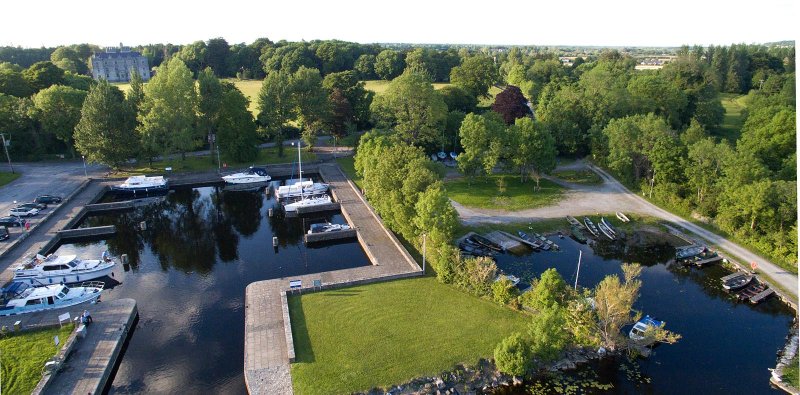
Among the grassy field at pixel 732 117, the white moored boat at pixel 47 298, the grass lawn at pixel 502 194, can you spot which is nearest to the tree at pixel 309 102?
the grass lawn at pixel 502 194

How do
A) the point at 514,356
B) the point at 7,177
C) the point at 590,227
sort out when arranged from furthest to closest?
the point at 7,177, the point at 590,227, the point at 514,356

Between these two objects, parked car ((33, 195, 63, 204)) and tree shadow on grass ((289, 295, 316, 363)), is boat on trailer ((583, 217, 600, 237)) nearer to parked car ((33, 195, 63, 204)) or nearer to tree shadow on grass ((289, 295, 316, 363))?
tree shadow on grass ((289, 295, 316, 363))

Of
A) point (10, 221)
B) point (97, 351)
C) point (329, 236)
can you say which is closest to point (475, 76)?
point (329, 236)

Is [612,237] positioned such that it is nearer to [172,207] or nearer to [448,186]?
[448,186]

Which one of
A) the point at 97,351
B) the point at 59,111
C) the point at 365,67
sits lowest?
the point at 97,351

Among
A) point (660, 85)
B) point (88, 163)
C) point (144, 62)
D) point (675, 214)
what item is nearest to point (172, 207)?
point (88, 163)

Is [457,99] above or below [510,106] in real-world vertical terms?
above

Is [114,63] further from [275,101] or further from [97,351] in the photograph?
[97,351]
